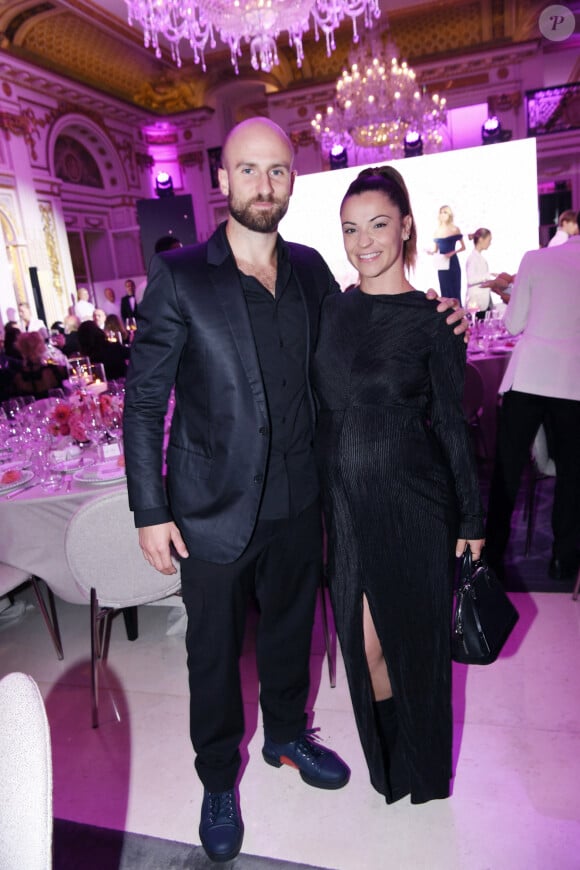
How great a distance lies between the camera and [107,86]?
12289mm

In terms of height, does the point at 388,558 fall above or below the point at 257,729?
above

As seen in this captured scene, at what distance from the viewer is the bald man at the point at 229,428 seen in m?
1.61

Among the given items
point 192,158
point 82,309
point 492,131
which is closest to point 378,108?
point 492,131

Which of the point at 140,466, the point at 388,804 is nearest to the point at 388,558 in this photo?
the point at 140,466

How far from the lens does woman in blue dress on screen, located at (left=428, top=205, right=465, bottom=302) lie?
7.45m

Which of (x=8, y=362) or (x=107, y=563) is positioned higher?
(x=8, y=362)

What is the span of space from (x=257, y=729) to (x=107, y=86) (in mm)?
13204

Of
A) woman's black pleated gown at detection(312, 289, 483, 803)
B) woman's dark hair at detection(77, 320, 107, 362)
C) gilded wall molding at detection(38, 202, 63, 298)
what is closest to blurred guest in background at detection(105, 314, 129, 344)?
gilded wall molding at detection(38, 202, 63, 298)

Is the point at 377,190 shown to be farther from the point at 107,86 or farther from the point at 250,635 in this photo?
the point at 107,86

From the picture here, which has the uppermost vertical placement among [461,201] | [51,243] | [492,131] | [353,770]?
[492,131]

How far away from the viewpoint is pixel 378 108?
8.95 m

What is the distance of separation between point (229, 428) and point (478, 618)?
822mm

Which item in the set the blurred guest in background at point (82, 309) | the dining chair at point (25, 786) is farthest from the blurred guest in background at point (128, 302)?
the dining chair at point (25, 786)

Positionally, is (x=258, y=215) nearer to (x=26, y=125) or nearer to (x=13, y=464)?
(x=13, y=464)
